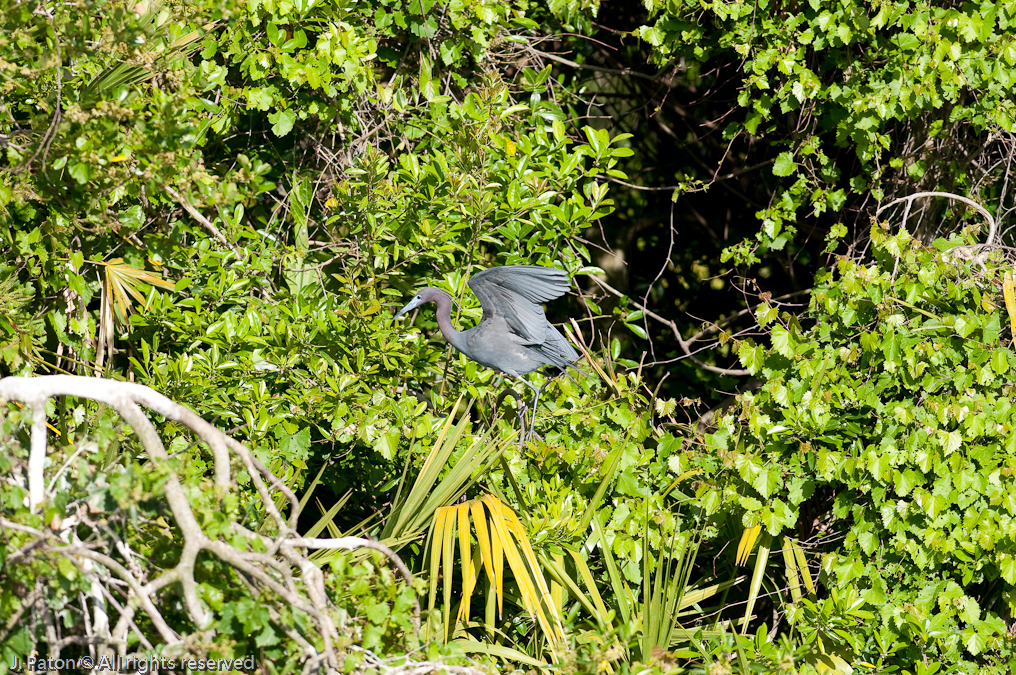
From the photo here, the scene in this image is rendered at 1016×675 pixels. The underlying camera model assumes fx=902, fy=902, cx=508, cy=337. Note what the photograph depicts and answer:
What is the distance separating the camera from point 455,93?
Result: 3986 millimetres

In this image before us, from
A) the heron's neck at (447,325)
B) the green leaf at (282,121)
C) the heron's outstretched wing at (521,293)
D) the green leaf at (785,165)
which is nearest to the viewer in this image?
the heron's outstretched wing at (521,293)

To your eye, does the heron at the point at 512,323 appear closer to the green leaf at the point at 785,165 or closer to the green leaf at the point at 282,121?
the green leaf at the point at 282,121

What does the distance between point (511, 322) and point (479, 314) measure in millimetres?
288

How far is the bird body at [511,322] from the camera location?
2.88m

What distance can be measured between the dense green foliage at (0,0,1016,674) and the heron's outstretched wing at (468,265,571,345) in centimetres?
30

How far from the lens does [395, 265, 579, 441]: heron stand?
288cm

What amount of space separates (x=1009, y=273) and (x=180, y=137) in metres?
2.70

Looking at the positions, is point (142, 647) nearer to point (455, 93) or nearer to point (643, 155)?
point (455, 93)

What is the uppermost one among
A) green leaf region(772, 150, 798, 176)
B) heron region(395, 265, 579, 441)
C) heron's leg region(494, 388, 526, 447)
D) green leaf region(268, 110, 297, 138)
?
green leaf region(268, 110, 297, 138)

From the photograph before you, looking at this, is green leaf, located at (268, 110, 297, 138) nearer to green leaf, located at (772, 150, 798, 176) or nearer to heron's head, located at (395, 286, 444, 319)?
heron's head, located at (395, 286, 444, 319)


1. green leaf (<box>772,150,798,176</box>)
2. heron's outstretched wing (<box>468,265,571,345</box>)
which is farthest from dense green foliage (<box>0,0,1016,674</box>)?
heron's outstretched wing (<box>468,265,571,345</box>)

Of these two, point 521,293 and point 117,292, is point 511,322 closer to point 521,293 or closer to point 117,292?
point 521,293

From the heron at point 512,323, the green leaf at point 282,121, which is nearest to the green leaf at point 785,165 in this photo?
the heron at point 512,323

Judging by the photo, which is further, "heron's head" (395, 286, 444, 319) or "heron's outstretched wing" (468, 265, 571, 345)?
"heron's head" (395, 286, 444, 319)
